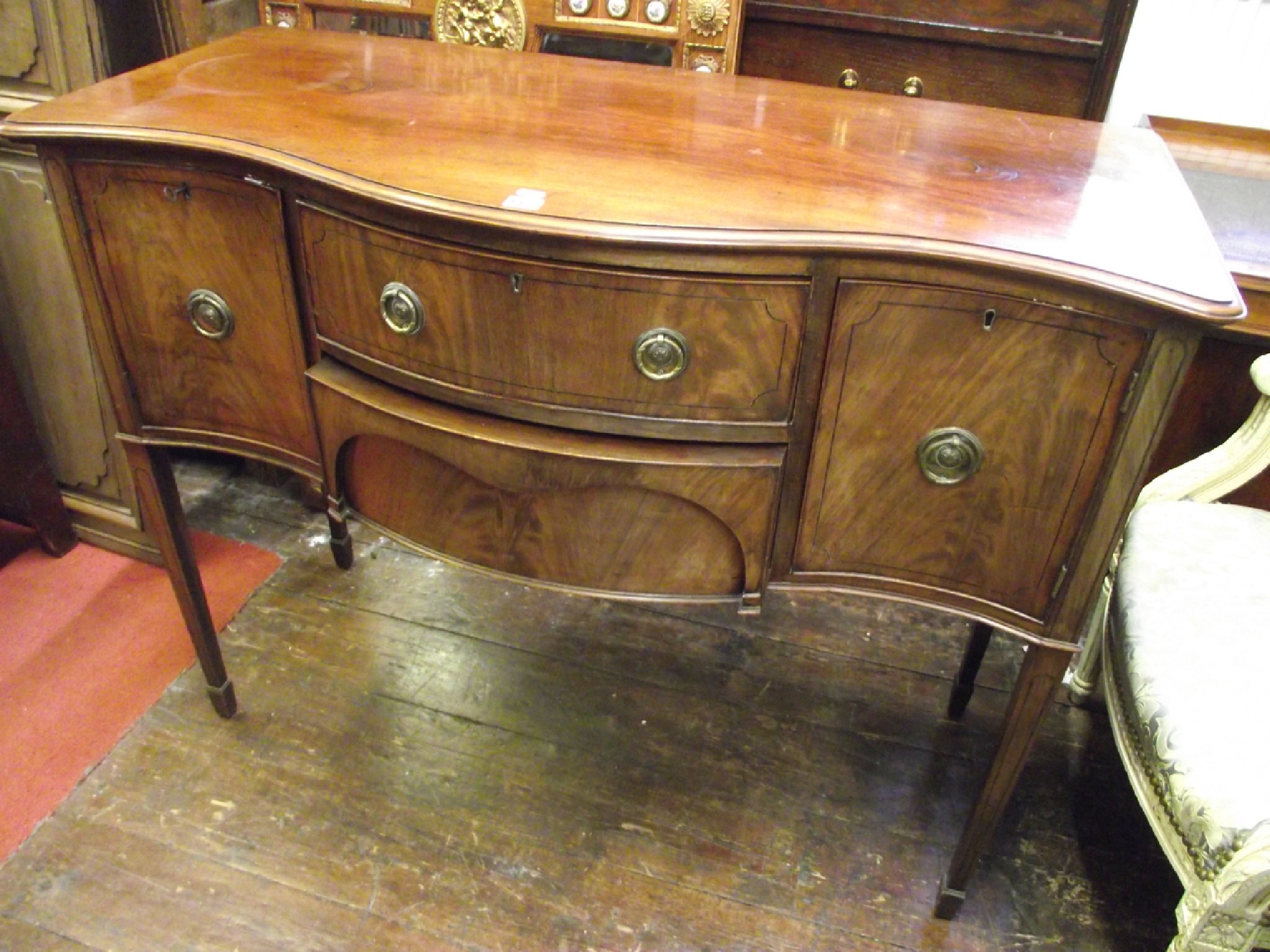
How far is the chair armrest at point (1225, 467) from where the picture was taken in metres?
1.20

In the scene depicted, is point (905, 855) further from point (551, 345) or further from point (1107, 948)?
point (551, 345)

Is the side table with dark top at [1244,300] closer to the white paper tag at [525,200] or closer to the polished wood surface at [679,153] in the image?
the polished wood surface at [679,153]

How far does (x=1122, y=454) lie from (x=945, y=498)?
164 mm

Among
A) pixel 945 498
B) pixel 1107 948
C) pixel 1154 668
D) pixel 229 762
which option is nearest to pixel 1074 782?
pixel 1107 948

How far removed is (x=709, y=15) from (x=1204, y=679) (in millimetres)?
1130

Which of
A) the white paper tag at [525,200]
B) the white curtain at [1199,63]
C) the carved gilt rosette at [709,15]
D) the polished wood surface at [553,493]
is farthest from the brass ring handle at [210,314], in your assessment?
the white curtain at [1199,63]

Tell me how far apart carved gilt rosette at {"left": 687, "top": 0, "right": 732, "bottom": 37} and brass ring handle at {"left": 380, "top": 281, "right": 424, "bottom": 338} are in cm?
80

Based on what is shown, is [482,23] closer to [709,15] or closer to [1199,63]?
[709,15]

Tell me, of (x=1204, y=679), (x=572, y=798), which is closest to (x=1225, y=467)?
(x=1204, y=679)

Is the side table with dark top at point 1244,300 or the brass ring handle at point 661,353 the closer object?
the brass ring handle at point 661,353

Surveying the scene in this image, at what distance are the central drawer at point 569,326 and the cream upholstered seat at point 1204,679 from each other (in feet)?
1.60

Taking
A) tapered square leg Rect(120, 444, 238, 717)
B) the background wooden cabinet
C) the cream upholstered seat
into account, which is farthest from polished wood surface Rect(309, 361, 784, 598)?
the background wooden cabinet

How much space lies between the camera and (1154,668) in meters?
1.03

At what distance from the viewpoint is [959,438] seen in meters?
0.93
